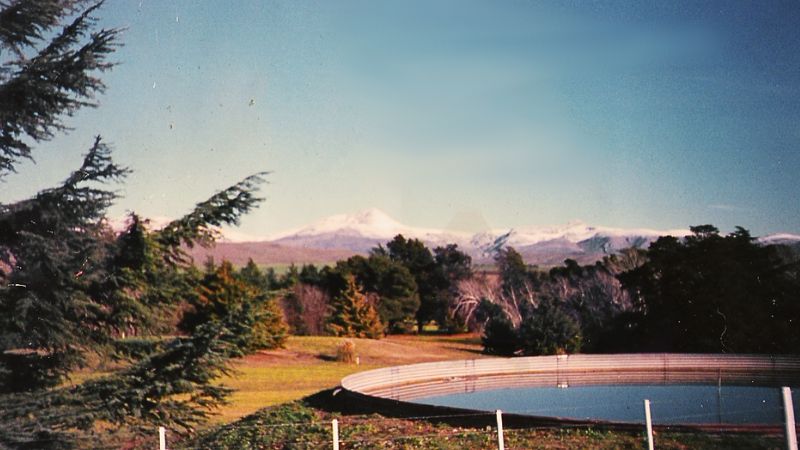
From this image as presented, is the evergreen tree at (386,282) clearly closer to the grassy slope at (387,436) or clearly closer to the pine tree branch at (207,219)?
the grassy slope at (387,436)

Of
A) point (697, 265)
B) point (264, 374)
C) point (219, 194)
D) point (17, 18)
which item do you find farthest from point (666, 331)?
point (17, 18)

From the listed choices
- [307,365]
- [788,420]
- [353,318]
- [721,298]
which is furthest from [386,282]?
[788,420]

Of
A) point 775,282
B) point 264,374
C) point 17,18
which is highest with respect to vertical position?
point 17,18

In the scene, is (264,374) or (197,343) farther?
(264,374)

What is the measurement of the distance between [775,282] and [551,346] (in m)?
11.6

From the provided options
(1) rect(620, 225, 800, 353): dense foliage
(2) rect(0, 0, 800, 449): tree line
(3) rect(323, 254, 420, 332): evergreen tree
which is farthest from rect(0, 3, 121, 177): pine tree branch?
(3) rect(323, 254, 420, 332): evergreen tree

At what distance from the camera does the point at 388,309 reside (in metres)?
65.5

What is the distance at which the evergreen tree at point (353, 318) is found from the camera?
5703 cm

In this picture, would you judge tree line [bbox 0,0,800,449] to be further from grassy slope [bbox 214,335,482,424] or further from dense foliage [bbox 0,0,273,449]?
grassy slope [bbox 214,335,482,424]

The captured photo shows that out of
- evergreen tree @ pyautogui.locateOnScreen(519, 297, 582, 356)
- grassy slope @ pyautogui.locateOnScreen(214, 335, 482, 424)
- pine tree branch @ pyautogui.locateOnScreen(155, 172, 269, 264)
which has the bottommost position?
grassy slope @ pyautogui.locateOnScreen(214, 335, 482, 424)

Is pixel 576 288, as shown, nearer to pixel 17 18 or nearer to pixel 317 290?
pixel 317 290

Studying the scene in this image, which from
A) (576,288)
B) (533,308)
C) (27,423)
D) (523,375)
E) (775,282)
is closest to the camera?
(27,423)

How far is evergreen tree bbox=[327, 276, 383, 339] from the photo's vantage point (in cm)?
5703

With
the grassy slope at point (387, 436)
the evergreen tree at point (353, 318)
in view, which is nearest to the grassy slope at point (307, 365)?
the evergreen tree at point (353, 318)
